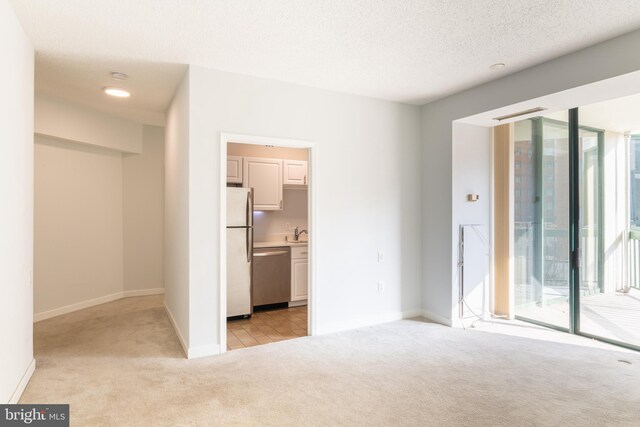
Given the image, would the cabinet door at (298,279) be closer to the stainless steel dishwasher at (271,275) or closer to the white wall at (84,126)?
the stainless steel dishwasher at (271,275)

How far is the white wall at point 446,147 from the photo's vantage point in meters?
3.21

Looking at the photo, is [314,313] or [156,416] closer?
[156,416]

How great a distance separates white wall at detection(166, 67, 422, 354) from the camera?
3.37 meters

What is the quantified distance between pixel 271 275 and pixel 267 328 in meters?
0.89

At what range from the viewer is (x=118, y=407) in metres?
2.44

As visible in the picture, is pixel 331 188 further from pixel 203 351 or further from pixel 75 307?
pixel 75 307

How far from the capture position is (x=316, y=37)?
278 centimetres

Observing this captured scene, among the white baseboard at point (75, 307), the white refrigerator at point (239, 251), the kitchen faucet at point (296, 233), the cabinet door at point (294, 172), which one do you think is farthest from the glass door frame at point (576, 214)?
the white baseboard at point (75, 307)

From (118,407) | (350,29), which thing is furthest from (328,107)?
(118,407)

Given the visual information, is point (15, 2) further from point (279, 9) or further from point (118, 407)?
point (118, 407)

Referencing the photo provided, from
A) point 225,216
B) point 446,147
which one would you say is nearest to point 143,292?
point 225,216

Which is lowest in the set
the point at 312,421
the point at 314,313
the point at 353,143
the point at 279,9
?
the point at 312,421

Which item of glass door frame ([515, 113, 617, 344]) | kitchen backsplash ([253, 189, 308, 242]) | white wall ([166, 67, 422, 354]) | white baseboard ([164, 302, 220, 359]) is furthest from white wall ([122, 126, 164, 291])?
glass door frame ([515, 113, 617, 344])

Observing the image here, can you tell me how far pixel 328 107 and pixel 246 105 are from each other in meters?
0.95
